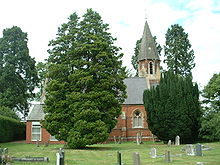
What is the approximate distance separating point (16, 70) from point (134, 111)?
19.6 m

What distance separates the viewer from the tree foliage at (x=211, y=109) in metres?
30.4

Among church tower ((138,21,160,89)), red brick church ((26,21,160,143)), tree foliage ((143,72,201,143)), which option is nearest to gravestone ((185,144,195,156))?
tree foliage ((143,72,201,143))

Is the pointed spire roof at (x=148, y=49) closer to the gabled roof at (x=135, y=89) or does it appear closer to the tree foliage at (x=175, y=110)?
the gabled roof at (x=135, y=89)

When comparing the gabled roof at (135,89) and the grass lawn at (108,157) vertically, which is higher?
the gabled roof at (135,89)

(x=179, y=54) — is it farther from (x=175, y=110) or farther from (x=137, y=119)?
(x=175, y=110)

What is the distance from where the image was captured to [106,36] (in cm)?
2912

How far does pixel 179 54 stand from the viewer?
175 ft

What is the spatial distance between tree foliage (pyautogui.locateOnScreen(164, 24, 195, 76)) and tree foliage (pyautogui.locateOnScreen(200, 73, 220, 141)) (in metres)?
18.4

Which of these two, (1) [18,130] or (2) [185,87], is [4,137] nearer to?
(1) [18,130]

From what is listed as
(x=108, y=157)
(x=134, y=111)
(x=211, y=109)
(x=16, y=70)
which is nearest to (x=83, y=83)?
(x=108, y=157)

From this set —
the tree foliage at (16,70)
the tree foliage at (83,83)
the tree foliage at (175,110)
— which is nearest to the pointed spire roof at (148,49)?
the tree foliage at (175,110)

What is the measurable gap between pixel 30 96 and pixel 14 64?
590 centimetres

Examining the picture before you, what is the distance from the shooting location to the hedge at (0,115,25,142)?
3644 cm

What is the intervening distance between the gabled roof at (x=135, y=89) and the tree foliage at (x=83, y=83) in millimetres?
13884
